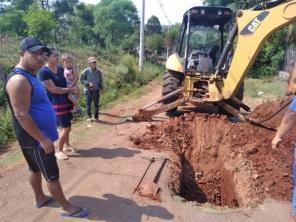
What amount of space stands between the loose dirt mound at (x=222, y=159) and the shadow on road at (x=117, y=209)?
3.09 feet

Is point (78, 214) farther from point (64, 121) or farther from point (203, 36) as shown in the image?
point (203, 36)

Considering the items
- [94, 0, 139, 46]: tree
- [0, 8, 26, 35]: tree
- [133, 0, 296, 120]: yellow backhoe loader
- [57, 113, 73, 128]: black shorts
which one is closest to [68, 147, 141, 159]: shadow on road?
[57, 113, 73, 128]: black shorts

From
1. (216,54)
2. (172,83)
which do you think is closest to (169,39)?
(216,54)

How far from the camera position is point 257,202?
15.5 feet

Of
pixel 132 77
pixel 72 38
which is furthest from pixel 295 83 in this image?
pixel 72 38

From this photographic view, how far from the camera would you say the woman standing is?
213 inches

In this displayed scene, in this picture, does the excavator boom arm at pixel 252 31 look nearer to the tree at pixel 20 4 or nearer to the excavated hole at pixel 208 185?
the excavated hole at pixel 208 185

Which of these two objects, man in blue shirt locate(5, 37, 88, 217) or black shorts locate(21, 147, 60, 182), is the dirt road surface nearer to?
man in blue shirt locate(5, 37, 88, 217)

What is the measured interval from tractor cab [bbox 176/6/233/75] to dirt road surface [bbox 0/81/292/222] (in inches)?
135

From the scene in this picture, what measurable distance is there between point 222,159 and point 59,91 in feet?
11.0

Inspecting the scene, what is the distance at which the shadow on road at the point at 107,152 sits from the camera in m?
6.14

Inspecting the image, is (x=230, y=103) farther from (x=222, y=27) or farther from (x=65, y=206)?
(x=65, y=206)

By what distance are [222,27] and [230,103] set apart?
2239 millimetres

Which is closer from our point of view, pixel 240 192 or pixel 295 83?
pixel 240 192
